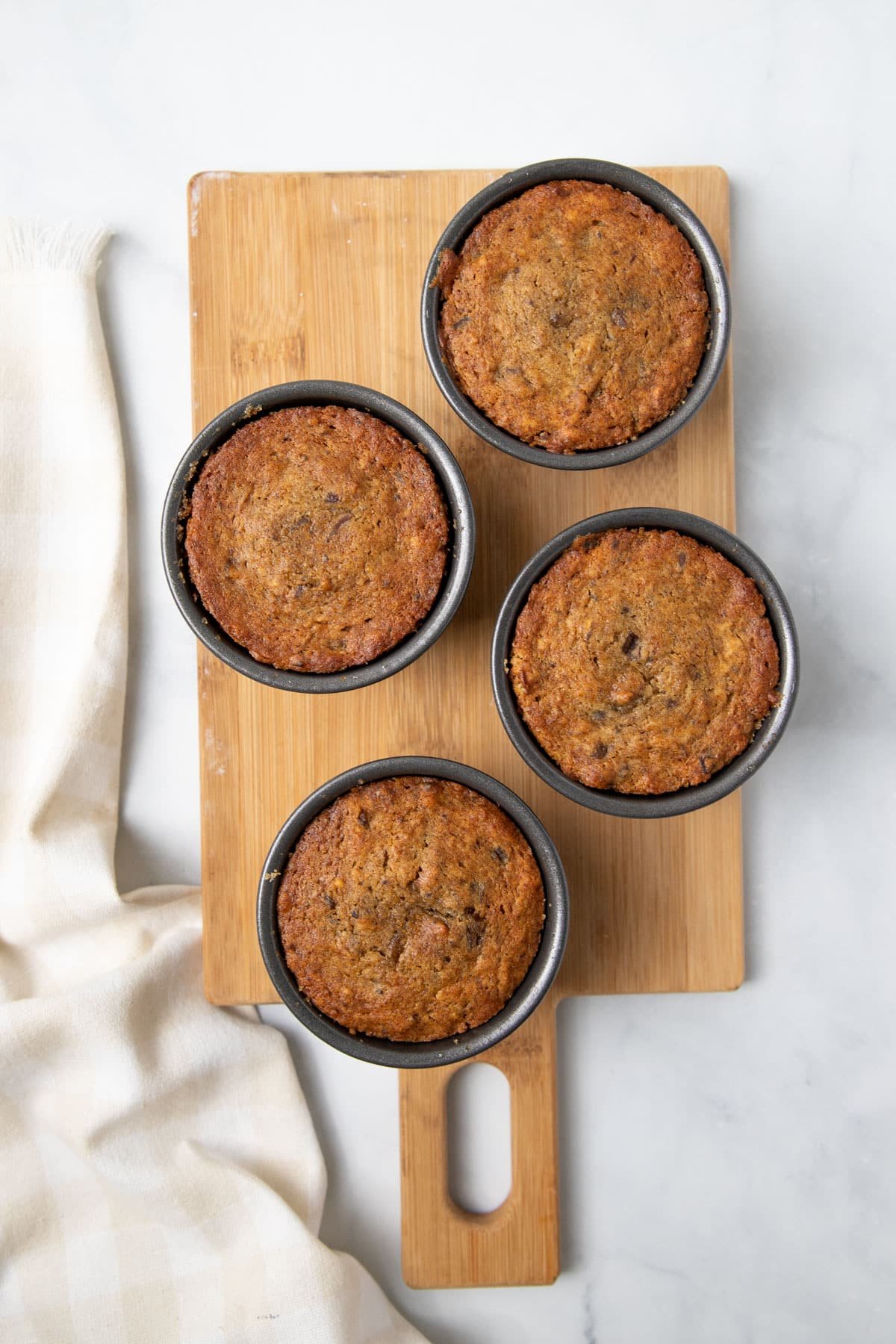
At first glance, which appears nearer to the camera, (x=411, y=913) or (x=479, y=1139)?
(x=411, y=913)

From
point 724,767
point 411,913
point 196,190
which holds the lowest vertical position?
point 411,913

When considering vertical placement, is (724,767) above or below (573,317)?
below

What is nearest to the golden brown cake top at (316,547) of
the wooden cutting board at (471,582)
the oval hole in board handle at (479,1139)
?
the wooden cutting board at (471,582)

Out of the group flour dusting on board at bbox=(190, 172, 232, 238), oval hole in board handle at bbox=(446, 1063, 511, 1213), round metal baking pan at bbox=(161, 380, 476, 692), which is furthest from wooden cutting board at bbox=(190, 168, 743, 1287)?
round metal baking pan at bbox=(161, 380, 476, 692)

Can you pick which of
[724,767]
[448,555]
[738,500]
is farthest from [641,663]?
[738,500]

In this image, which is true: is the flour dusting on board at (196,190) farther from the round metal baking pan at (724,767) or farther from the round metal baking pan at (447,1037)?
the round metal baking pan at (447,1037)

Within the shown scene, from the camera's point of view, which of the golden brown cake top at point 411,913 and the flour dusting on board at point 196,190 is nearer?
the golden brown cake top at point 411,913

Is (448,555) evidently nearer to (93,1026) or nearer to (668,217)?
(668,217)
